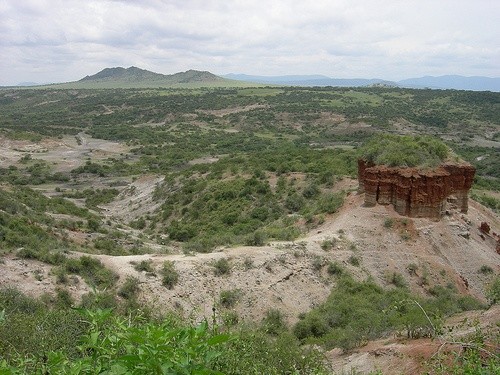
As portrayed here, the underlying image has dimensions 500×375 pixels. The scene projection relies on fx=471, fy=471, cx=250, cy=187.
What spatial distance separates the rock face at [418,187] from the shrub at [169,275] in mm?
11400

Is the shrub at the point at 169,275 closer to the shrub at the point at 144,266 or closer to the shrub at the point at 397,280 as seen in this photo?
the shrub at the point at 144,266

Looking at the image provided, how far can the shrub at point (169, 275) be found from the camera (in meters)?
17.0

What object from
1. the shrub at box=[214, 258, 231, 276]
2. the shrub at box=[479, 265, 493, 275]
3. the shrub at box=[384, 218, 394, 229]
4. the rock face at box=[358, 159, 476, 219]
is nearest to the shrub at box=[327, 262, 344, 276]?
the shrub at box=[384, 218, 394, 229]

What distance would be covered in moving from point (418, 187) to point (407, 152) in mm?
2338

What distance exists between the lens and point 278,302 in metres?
17.9

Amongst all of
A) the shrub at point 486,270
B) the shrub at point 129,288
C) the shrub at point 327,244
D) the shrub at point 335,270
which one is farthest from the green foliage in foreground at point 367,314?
the shrub at point 129,288

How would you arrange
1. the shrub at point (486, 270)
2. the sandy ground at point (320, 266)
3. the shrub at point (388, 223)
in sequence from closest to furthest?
1. the sandy ground at point (320, 266)
2. the shrub at point (486, 270)
3. the shrub at point (388, 223)

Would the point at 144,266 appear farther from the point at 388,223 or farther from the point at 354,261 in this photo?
the point at 388,223

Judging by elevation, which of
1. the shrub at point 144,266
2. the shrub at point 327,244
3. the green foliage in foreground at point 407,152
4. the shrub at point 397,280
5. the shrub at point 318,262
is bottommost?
the shrub at point 397,280

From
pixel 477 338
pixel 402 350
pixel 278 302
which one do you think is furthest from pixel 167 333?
pixel 278 302

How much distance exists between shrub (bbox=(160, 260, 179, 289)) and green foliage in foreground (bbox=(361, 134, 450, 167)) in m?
12.6

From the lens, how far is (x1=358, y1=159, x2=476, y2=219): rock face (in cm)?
2312

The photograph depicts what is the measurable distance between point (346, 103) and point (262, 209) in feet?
341

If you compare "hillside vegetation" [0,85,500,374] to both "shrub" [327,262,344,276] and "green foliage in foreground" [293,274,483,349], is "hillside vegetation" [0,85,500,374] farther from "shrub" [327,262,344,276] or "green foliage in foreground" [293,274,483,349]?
"shrub" [327,262,344,276]
